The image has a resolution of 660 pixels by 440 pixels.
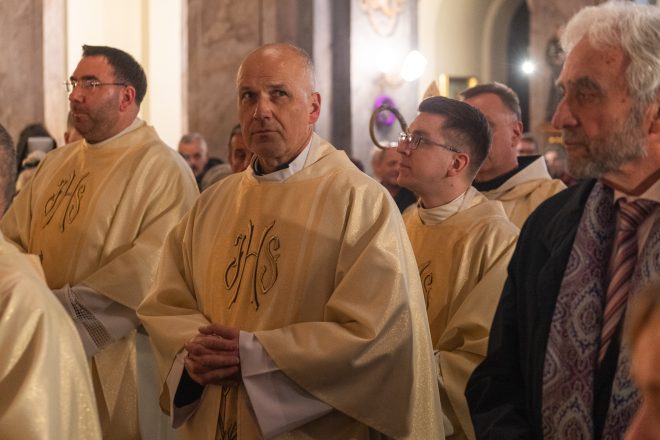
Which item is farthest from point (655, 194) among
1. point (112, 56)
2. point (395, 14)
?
point (395, 14)

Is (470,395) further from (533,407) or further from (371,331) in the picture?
(371,331)

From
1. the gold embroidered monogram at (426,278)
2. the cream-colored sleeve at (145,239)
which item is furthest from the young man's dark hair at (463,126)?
the cream-colored sleeve at (145,239)

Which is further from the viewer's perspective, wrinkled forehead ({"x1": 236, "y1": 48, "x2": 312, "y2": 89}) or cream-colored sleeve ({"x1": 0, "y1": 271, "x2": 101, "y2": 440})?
wrinkled forehead ({"x1": 236, "y1": 48, "x2": 312, "y2": 89})

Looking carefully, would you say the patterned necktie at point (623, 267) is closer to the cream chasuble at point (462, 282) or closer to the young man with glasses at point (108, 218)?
the cream chasuble at point (462, 282)

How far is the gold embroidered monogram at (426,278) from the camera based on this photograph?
426 centimetres

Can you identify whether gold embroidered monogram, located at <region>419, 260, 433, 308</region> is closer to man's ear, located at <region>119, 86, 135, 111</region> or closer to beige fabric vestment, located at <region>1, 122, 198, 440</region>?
beige fabric vestment, located at <region>1, 122, 198, 440</region>

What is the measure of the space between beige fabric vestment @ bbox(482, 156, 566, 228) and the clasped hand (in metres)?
2.10

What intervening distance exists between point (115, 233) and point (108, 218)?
81mm

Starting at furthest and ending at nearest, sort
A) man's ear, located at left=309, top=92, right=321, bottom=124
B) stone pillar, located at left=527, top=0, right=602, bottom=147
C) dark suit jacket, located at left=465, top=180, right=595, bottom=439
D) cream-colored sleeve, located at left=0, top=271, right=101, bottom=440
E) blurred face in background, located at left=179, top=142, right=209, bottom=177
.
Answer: stone pillar, located at left=527, top=0, right=602, bottom=147 < blurred face in background, located at left=179, top=142, right=209, bottom=177 < man's ear, located at left=309, top=92, right=321, bottom=124 < dark suit jacket, located at left=465, top=180, right=595, bottom=439 < cream-colored sleeve, located at left=0, top=271, right=101, bottom=440

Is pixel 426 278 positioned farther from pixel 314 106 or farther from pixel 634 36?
pixel 634 36

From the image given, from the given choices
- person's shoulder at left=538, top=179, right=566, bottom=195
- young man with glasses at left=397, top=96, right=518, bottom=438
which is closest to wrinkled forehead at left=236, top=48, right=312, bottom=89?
young man with glasses at left=397, top=96, right=518, bottom=438

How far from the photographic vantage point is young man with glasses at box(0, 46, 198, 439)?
193 inches

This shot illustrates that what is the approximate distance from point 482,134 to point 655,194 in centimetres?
188

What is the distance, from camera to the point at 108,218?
5.11 metres
